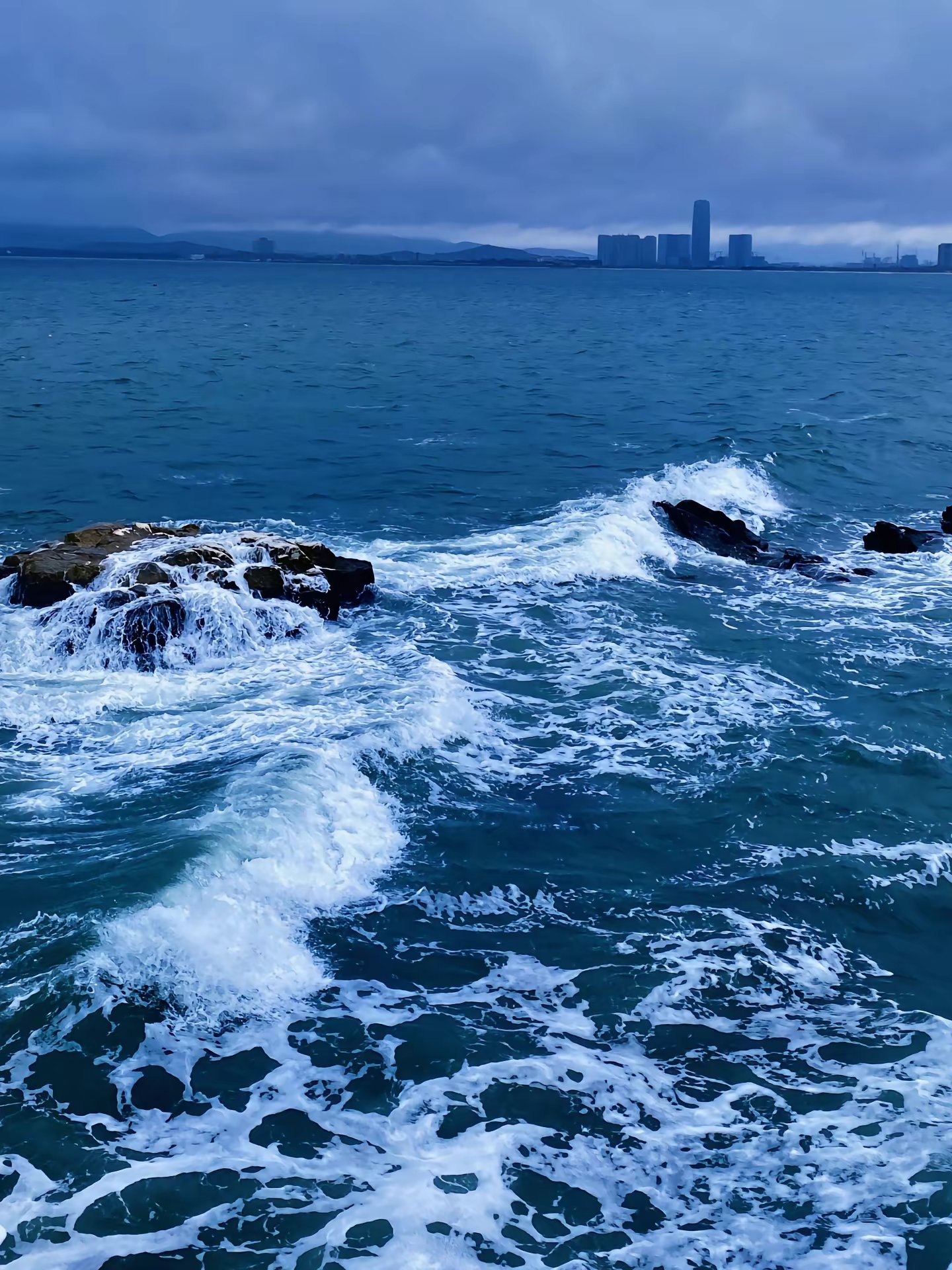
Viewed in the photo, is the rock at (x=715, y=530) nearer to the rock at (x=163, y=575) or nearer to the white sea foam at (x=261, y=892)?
the rock at (x=163, y=575)

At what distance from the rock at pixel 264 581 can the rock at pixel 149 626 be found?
1335 millimetres

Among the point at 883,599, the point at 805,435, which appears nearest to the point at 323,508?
the point at 883,599

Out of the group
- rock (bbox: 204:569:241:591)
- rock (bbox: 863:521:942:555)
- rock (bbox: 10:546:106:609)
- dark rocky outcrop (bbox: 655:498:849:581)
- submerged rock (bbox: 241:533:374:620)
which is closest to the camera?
rock (bbox: 10:546:106:609)

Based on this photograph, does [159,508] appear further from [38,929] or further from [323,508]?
[38,929]

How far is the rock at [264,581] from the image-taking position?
54.3 feet

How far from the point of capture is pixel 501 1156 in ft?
23.6

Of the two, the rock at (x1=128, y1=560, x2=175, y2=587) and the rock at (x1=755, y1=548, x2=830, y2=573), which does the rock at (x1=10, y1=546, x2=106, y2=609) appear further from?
the rock at (x1=755, y1=548, x2=830, y2=573)

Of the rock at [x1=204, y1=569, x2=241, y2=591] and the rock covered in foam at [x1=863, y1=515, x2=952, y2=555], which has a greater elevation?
the rock covered in foam at [x1=863, y1=515, x2=952, y2=555]

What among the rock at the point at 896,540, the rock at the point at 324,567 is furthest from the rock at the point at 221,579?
the rock at the point at 896,540

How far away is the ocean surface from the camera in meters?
6.89

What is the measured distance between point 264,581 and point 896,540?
42.8ft

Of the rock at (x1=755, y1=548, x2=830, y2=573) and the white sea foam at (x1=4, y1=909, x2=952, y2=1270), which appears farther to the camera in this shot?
the rock at (x1=755, y1=548, x2=830, y2=573)

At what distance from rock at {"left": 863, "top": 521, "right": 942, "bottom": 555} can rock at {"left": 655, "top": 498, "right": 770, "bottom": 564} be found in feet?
7.14

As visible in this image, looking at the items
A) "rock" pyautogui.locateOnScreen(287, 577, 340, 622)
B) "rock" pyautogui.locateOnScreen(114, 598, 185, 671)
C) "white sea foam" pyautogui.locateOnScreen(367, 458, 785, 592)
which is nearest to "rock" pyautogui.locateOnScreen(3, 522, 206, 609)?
"rock" pyautogui.locateOnScreen(114, 598, 185, 671)
